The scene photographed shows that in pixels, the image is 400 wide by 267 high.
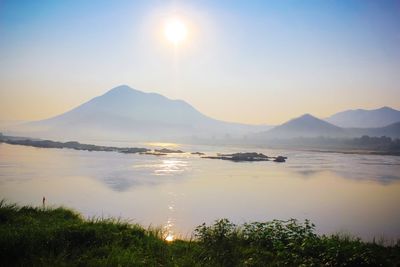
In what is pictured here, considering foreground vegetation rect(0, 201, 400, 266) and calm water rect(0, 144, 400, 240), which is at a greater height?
foreground vegetation rect(0, 201, 400, 266)

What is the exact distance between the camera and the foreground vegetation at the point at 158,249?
27.6ft

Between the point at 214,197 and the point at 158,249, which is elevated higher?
the point at 158,249

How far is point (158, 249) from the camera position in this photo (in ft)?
31.9

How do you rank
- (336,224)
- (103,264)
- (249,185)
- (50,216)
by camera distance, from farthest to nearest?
(249,185) < (336,224) < (50,216) < (103,264)

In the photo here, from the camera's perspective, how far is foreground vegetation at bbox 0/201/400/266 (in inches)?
331

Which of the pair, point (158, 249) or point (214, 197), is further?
point (214, 197)

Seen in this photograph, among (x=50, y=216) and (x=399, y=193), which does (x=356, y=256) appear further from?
(x=399, y=193)

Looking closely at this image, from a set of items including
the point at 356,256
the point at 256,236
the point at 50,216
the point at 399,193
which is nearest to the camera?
the point at 356,256

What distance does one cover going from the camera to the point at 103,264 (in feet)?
25.4

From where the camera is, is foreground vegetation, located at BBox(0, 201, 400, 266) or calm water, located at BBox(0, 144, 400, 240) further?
calm water, located at BBox(0, 144, 400, 240)

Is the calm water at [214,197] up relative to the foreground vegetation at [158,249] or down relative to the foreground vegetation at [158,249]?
down

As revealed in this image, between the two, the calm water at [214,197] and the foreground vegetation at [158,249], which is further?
the calm water at [214,197]

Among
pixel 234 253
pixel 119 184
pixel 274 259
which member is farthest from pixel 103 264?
pixel 119 184

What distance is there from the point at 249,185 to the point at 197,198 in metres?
8.49
